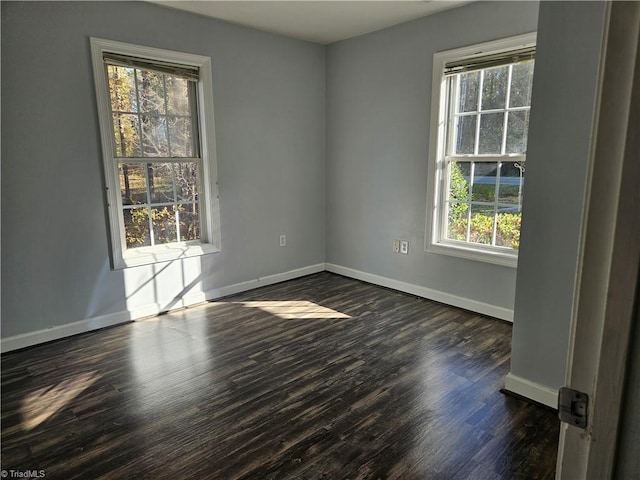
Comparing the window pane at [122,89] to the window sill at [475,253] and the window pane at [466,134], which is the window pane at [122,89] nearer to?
the window pane at [466,134]

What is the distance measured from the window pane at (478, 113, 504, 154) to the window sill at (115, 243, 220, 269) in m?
2.62

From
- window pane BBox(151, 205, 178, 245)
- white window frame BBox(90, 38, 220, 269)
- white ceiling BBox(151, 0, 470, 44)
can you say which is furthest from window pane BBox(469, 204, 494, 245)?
window pane BBox(151, 205, 178, 245)

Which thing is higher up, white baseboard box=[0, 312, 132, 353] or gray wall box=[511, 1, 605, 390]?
gray wall box=[511, 1, 605, 390]

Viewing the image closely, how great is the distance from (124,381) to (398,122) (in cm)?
319

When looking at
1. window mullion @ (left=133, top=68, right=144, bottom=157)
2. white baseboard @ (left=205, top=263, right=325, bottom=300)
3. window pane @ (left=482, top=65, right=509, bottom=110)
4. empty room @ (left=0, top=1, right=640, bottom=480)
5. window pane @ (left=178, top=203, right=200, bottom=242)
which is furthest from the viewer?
white baseboard @ (left=205, top=263, right=325, bottom=300)

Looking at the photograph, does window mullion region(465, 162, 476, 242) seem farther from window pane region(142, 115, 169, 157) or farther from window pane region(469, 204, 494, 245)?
window pane region(142, 115, 169, 157)

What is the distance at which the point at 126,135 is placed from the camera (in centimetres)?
343

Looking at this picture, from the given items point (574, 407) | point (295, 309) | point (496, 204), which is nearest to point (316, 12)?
point (496, 204)

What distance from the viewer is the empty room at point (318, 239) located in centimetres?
183

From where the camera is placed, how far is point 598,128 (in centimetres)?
55

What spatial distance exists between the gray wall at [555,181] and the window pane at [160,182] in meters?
2.91

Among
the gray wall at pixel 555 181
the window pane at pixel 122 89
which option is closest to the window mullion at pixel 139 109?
the window pane at pixel 122 89

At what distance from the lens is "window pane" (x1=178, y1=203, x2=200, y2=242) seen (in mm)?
3889

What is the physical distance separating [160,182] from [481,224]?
2.87 m
